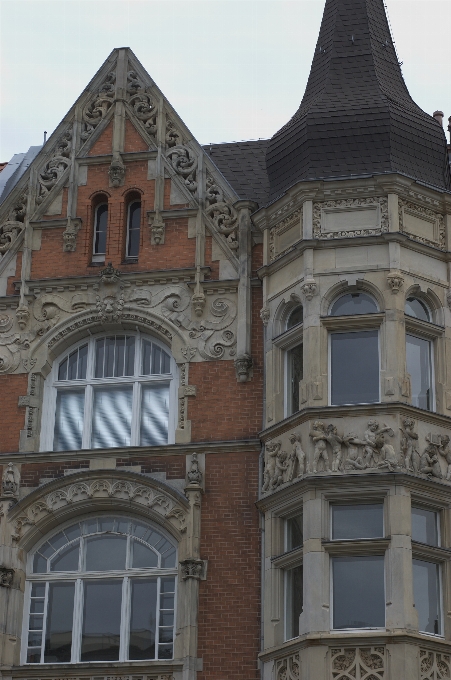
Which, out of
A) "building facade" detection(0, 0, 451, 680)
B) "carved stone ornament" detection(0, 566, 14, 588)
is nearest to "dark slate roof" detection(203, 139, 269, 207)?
"building facade" detection(0, 0, 451, 680)

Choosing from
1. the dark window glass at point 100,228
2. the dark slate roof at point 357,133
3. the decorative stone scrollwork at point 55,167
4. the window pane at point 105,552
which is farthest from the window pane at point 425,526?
the decorative stone scrollwork at point 55,167

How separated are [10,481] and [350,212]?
6.89 meters

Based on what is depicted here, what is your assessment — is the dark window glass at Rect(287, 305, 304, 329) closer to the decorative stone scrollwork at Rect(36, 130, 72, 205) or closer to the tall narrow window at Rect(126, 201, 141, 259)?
the tall narrow window at Rect(126, 201, 141, 259)

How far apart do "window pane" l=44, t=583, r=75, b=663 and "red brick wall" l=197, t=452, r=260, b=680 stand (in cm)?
212

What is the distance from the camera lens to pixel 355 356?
21.4 metres

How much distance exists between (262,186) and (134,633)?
867 cm

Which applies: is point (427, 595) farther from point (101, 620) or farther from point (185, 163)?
point (185, 163)

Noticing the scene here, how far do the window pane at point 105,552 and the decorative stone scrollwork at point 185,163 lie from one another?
6.37 m

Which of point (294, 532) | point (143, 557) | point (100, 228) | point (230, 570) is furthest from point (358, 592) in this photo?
point (100, 228)

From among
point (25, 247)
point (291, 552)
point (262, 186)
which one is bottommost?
point (291, 552)

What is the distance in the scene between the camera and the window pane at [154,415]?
22562 millimetres

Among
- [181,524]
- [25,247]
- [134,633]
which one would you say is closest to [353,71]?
[25,247]

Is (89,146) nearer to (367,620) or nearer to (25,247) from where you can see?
(25,247)

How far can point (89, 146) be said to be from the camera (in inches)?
987
